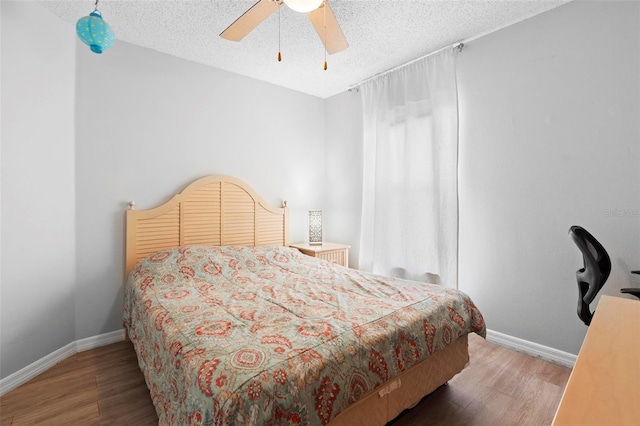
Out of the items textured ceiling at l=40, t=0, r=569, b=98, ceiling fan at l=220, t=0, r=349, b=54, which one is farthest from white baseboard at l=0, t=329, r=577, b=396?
ceiling fan at l=220, t=0, r=349, b=54

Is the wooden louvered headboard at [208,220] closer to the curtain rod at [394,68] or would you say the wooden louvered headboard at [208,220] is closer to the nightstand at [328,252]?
the nightstand at [328,252]

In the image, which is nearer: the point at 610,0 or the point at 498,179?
the point at 610,0

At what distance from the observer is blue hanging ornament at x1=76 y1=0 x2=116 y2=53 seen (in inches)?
70.7

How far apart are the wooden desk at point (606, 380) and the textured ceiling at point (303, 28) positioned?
7.30 feet

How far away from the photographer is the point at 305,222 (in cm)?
403

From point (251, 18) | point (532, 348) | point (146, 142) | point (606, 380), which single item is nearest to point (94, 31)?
point (251, 18)

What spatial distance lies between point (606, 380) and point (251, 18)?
2276mm

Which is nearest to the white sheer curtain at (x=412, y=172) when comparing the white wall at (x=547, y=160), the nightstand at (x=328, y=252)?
the white wall at (x=547, y=160)

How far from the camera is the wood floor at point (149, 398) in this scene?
169 centimetres

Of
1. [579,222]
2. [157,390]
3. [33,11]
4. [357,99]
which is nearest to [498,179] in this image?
[579,222]

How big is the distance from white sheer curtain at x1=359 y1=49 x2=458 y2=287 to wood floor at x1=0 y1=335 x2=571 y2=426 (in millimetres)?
857

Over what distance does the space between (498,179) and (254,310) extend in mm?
2206

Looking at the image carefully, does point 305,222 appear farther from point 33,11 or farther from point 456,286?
Result: point 33,11

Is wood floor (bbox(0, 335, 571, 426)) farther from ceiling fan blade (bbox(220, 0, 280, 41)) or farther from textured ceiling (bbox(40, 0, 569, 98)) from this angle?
textured ceiling (bbox(40, 0, 569, 98))
